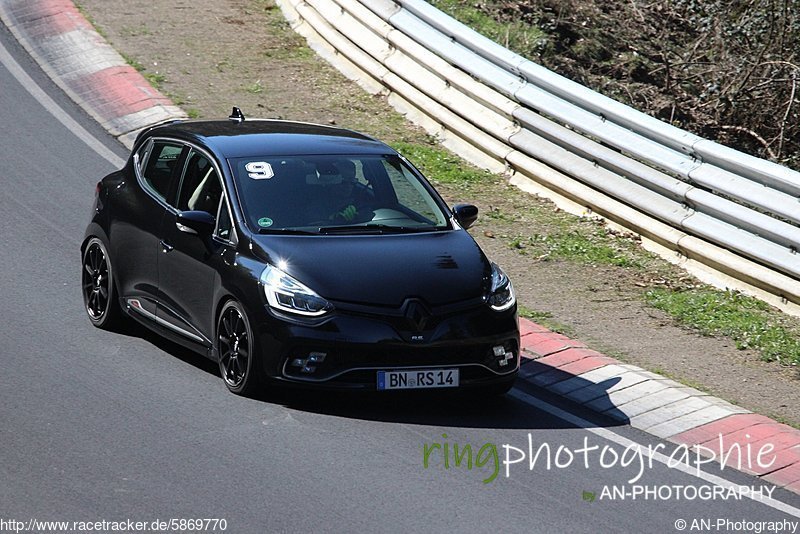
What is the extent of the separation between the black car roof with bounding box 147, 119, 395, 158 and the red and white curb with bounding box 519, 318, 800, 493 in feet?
6.41

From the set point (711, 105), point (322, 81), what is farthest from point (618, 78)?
point (322, 81)

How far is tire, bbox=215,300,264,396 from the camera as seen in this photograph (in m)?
8.39

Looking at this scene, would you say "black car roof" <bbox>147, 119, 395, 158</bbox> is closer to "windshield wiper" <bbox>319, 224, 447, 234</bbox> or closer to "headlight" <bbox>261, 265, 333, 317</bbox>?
"windshield wiper" <bbox>319, 224, 447, 234</bbox>

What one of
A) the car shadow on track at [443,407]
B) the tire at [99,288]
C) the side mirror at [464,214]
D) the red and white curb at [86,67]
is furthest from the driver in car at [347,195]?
the red and white curb at [86,67]

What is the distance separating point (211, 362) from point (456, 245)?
197cm

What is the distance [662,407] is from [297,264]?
258 centimetres

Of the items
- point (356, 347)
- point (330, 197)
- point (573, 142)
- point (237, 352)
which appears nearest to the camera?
point (356, 347)

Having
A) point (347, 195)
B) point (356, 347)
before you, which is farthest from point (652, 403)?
point (347, 195)

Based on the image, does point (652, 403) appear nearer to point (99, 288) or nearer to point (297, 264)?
point (297, 264)

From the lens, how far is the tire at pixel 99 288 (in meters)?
10.1

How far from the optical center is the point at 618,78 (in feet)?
58.8

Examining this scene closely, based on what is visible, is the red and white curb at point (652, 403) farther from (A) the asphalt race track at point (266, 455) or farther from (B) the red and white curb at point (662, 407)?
(A) the asphalt race track at point (266, 455)

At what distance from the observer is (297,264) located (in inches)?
332
